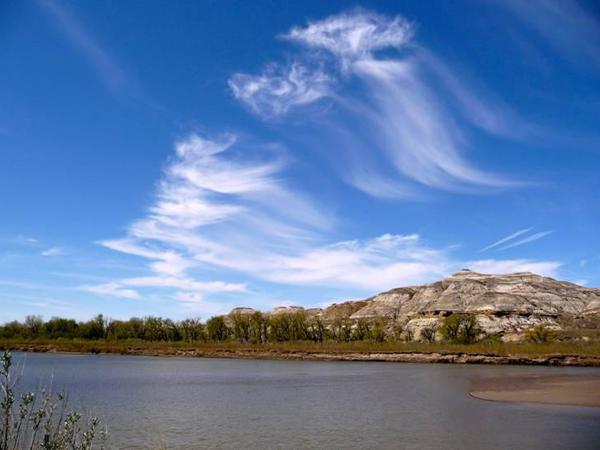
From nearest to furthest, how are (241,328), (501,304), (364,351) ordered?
(364,351), (241,328), (501,304)

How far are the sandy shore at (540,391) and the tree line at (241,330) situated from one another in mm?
67677

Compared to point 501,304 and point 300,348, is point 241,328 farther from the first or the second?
point 501,304

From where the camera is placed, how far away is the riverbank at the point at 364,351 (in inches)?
3642

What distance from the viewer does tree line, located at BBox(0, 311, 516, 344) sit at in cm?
12981

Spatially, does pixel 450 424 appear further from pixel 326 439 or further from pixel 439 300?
pixel 439 300

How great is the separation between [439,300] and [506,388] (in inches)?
5442

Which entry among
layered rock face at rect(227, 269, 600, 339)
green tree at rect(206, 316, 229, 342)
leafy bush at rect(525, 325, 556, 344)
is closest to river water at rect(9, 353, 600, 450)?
leafy bush at rect(525, 325, 556, 344)

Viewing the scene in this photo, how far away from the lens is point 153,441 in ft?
70.3

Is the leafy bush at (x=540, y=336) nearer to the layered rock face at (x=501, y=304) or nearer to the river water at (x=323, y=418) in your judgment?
the layered rock face at (x=501, y=304)

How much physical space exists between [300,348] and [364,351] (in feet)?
51.6

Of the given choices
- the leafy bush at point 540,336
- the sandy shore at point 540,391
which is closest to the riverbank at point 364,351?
the leafy bush at point 540,336

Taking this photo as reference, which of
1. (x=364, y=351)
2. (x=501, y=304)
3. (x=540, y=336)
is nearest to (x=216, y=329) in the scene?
(x=364, y=351)

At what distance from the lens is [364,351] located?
11156 cm

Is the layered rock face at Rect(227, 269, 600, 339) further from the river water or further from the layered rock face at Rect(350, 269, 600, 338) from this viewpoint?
the river water
